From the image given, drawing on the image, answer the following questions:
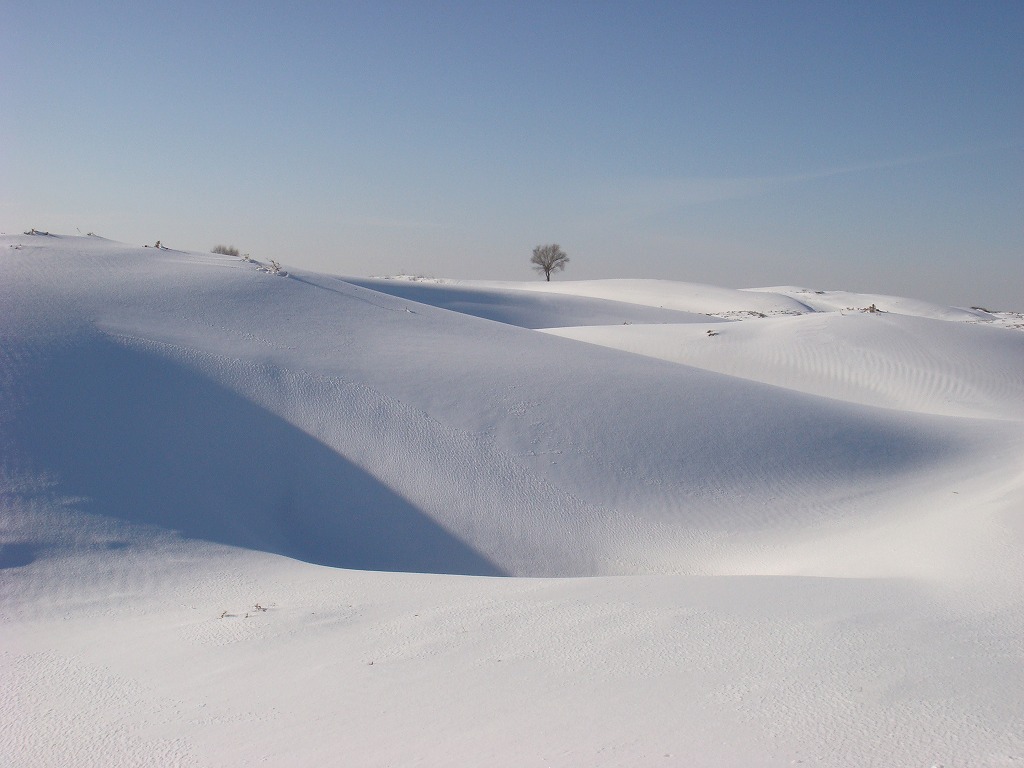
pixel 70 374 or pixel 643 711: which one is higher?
pixel 70 374

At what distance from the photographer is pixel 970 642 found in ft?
10.9

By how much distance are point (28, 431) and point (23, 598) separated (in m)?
1.91

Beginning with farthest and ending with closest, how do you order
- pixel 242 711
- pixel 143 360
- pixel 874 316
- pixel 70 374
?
1. pixel 874 316
2. pixel 143 360
3. pixel 70 374
4. pixel 242 711

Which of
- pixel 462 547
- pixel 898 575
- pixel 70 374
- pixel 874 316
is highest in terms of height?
pixel 874 316

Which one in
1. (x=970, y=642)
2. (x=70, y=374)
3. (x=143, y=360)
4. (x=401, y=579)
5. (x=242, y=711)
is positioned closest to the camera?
(x=242, y=711)

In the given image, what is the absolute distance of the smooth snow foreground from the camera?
2.84m

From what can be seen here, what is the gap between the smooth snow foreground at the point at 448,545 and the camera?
2.84m

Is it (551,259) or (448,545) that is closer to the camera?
(448,545)

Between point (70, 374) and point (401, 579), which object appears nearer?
point (401, 579)

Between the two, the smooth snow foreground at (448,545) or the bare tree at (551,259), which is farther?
the bare tree at (551,259)

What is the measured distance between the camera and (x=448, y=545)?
21.5ft

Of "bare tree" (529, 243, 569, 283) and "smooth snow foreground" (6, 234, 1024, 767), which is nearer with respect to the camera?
"smooth snow foreground" (6, 234, 1024, 767)

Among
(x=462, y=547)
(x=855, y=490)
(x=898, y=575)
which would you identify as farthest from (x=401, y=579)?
(x=855, y=490)

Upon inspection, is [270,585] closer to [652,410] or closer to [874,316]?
[652,410]
